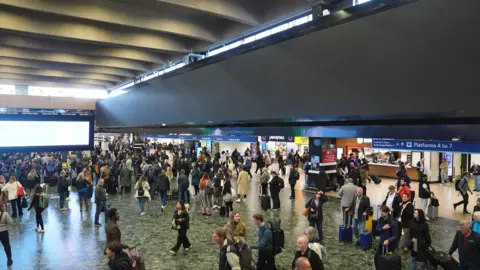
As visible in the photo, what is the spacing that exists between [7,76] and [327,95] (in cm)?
1880

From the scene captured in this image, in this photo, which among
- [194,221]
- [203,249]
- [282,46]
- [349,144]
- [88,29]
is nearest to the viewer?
[282,46]

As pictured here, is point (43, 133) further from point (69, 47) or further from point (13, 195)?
point (69, 47)

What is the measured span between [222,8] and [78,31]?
15.0ft

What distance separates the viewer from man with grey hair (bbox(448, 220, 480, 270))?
5.56 m

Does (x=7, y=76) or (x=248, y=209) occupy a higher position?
(x=7, y=76)

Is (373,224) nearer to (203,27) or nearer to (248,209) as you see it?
(248,209)

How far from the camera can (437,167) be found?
800 inches

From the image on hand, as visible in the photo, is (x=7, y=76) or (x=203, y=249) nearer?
(x=203, y=249)

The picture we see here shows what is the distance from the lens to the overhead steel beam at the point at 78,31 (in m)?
8.99

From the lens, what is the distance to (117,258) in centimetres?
452

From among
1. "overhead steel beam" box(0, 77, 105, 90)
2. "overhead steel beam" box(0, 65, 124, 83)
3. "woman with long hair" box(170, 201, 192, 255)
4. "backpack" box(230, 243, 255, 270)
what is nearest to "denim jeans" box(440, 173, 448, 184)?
"woman with long hair" box(170, 201, 192, 255)

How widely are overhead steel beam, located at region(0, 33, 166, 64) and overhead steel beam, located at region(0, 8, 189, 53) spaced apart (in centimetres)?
225

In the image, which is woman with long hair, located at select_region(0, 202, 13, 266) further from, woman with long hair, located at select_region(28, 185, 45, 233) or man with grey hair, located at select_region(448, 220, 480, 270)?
man with grey hair, located at select_region(448, 220, 480, 270)

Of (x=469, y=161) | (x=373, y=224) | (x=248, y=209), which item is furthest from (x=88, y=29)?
(x=469, y=161)
